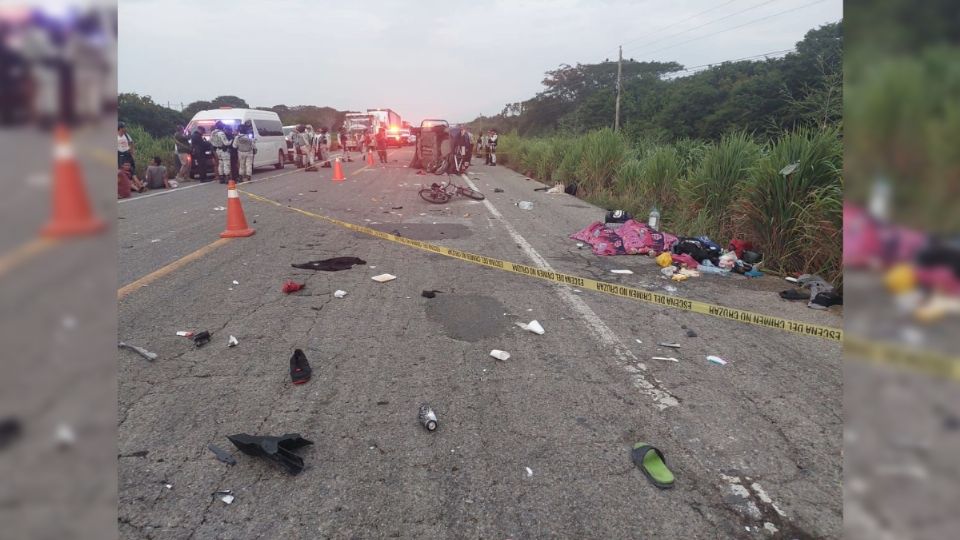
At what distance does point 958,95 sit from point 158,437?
11.7ft

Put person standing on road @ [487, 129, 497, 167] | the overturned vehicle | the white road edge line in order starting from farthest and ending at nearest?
1. person standing on road @ [487, 129, 497, 167]
2. the overturned vehicle
3. the white road edge line

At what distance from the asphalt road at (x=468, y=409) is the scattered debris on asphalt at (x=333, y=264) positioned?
0.52ft

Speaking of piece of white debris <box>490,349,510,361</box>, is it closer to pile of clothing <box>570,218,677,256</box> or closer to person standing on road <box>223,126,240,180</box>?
pile of clothing <box>570,218,677,256</box>

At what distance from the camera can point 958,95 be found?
1.64 feet

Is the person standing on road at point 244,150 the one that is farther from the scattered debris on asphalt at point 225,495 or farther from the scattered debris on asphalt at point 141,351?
the scattered debris on asphalt at point 225,495

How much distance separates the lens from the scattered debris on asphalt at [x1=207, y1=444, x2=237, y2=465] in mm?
2930

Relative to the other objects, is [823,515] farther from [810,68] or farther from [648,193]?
[810,68]

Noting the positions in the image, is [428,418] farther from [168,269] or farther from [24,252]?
[168,269]

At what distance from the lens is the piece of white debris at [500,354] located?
4298 millimetres

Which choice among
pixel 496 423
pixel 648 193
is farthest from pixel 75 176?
pixel 648 193

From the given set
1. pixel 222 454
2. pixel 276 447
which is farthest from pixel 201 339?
pixel 276 447

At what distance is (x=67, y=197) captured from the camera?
60 centimetres

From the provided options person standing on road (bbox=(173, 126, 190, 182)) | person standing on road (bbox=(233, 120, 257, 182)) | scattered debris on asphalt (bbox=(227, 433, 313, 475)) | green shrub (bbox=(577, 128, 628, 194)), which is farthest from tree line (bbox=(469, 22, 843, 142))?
person standing on road (bbox=(173, 126, 190, 182))

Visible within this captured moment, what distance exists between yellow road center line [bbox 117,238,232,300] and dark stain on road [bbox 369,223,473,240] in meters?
2.64
